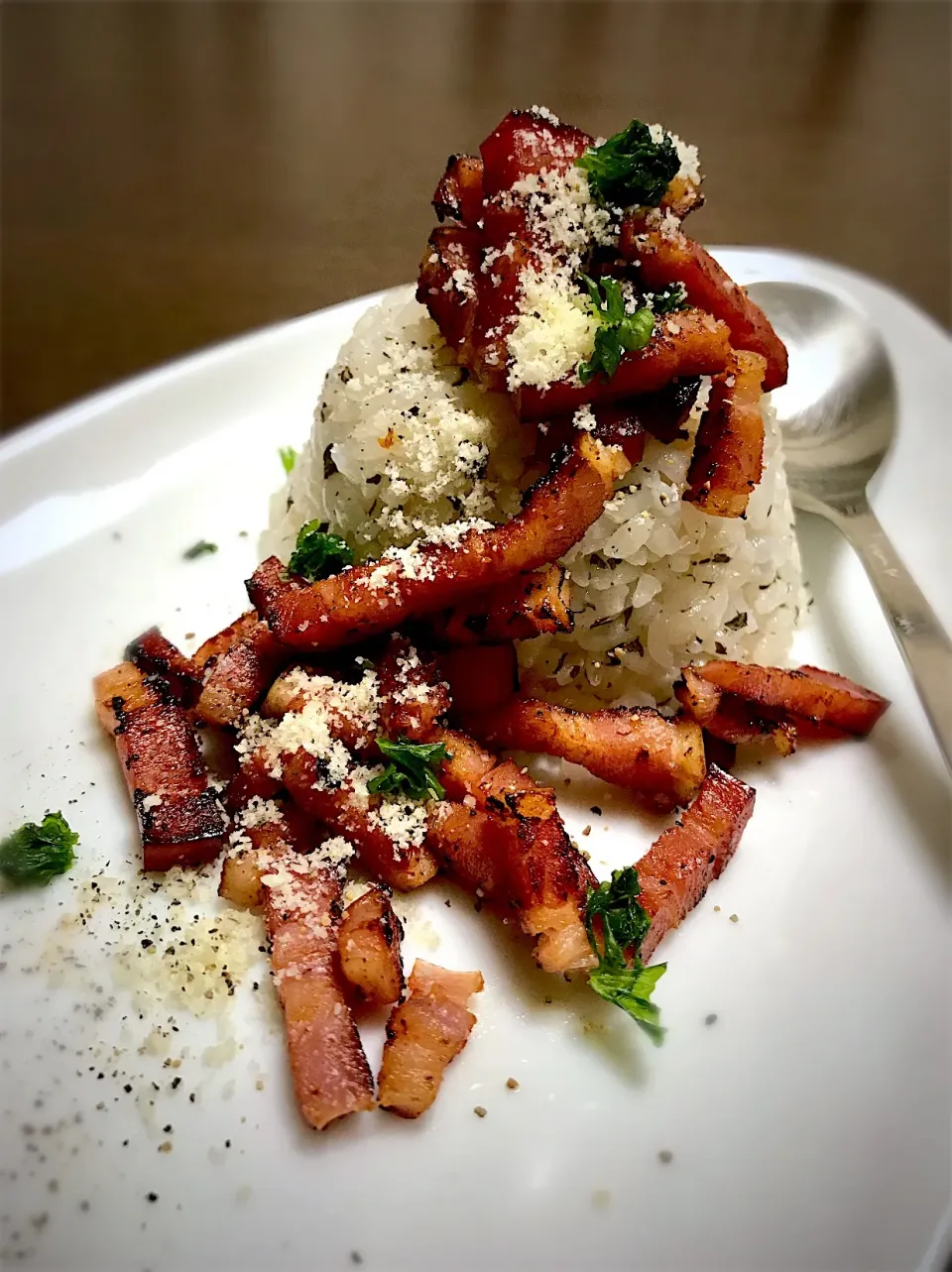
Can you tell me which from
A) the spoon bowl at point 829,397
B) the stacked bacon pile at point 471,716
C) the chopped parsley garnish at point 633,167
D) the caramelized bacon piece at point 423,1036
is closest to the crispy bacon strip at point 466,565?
the stacked bacon pile at point 471,716

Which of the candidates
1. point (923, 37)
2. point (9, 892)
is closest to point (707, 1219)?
point (9, 892)

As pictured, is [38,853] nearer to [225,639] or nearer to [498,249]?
[225,639]

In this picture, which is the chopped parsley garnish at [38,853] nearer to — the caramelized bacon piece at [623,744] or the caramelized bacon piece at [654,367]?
the caramelized bacon piece at [623,744]

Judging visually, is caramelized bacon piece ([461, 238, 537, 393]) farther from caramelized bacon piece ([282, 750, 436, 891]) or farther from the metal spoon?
the metal spoon

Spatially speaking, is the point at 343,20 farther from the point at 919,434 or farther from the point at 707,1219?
the point at 707,1219

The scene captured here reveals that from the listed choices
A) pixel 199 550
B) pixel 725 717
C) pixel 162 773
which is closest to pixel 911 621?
pixel 725 717

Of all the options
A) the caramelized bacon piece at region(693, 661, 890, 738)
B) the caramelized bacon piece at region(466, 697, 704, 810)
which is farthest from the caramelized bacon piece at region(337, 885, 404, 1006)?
the caramelized bacon piece at region(693, 661, 890, 738)

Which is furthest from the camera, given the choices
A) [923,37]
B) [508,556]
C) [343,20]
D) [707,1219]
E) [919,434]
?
[923,37]
